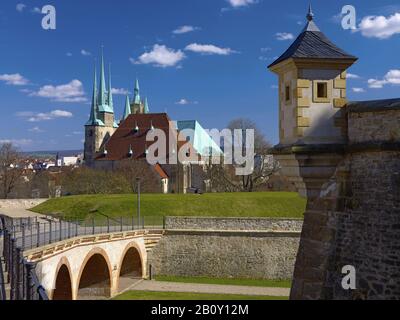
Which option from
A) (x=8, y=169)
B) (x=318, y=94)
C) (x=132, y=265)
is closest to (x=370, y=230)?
(x=318, y=94)

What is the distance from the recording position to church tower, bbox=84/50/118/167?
278 ft

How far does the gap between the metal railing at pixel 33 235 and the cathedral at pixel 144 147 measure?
2693cm

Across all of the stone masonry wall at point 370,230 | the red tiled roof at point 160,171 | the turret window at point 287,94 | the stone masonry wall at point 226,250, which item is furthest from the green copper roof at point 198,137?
the stone masonry wall at point 370,230

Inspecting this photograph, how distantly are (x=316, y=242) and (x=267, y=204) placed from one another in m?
29.8

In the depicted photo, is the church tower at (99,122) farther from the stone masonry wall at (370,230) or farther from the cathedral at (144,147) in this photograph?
the stone masonry wall at (370,230)

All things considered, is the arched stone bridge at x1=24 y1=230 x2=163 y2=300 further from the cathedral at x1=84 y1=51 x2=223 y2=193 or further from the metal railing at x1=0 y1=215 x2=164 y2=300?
the cathedral at x1=84 y1=51 x2=223 y2=193

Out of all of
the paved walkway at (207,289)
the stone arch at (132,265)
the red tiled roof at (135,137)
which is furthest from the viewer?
the red tiled roof at (135,137)

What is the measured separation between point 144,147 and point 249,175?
21467 millimetres

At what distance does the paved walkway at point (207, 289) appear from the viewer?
2734 cm

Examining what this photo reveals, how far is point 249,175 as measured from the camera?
5316 cm

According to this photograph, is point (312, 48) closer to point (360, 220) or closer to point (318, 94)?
point (318, 94)

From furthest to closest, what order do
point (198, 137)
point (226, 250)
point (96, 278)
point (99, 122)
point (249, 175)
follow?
point (99, 122) → point (198, 137) → point (249, 175) → point (226, 250) → point (96, 278)

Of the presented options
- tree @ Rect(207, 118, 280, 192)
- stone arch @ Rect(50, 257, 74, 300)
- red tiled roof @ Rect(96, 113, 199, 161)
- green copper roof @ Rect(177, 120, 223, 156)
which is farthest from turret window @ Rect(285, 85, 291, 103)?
green copper roof @ Rect(177, 120, 223, 156)
